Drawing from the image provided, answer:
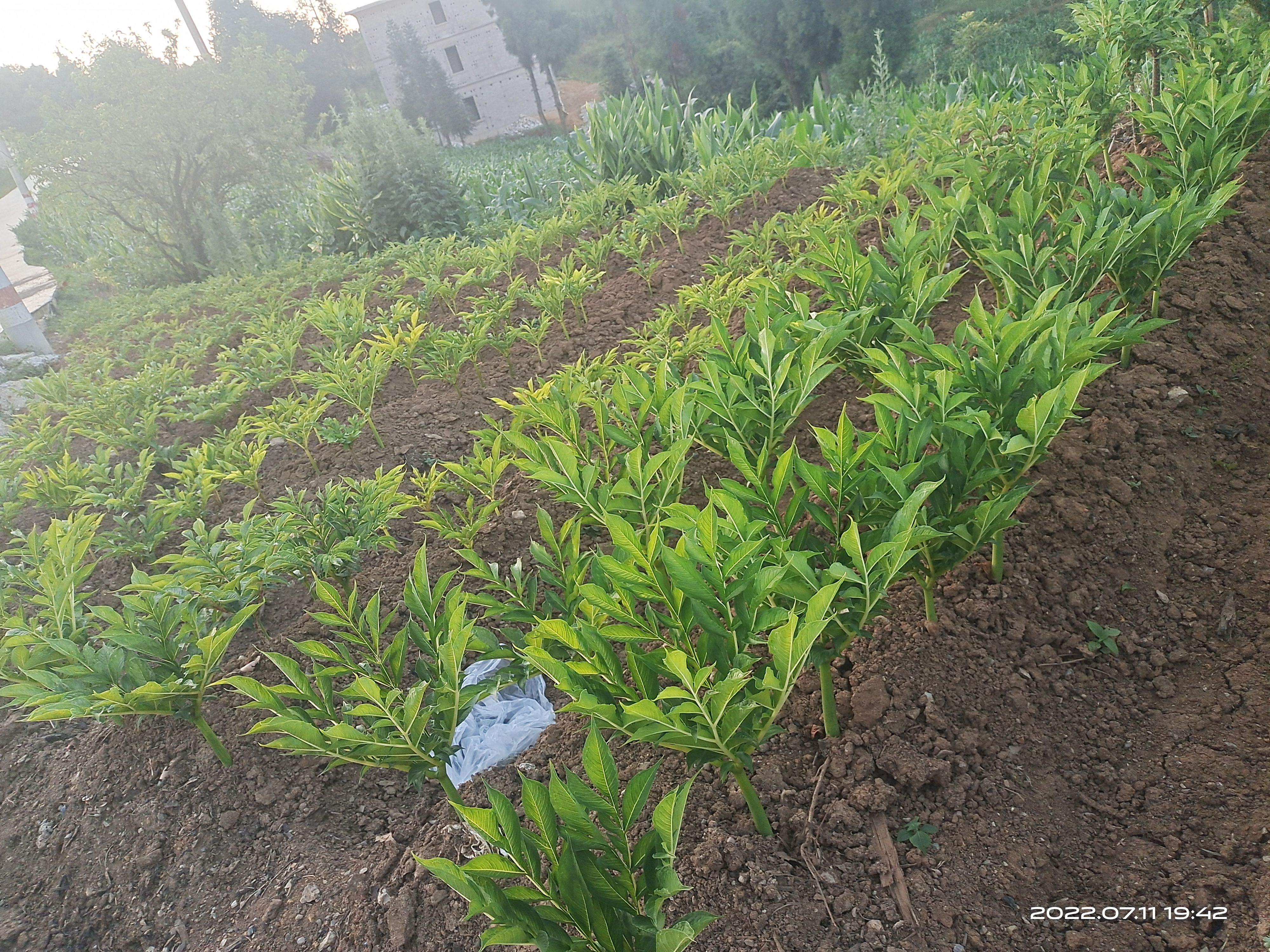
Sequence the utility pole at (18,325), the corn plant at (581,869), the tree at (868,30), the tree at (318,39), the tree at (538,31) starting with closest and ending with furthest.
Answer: the corn plant at (581,869) → the utility pole at (18,325) → the tree at (868,30) → the tree at (538,31) → the tree at (318,39)

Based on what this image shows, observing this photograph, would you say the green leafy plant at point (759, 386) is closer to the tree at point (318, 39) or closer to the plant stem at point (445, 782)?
the plant stem at point (445, 782)

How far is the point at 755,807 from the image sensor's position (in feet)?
5.12

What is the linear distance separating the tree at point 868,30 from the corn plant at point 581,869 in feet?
56.4

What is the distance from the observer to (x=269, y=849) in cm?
202

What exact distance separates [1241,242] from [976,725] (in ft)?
9.24

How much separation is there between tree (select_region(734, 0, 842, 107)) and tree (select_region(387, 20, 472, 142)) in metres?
18.7

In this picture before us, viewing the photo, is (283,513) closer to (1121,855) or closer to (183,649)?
(183,649)

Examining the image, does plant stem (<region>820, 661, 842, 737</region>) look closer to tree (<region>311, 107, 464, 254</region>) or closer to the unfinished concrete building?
tree (<region>311, 107, 464, 254</region>)

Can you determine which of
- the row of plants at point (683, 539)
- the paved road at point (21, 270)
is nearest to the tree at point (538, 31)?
the paved road at point (21, 270)

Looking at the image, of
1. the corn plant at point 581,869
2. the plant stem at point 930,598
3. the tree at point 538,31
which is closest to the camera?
the corn plant at point 581,869

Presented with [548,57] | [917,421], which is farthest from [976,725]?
[548,57]

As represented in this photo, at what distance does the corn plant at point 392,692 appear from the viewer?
1.55 meters

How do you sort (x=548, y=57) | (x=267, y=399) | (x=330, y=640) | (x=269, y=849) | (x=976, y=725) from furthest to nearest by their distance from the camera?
(x=548, y=57), (x=267, y=399), (x=330, y=640), (x=269, y=849), (x=976, y=725)

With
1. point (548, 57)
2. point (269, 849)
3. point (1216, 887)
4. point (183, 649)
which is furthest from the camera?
point (548, 57)
